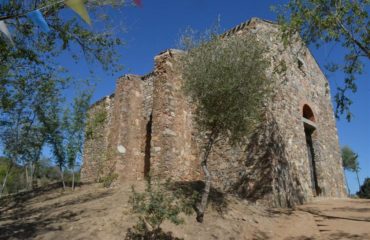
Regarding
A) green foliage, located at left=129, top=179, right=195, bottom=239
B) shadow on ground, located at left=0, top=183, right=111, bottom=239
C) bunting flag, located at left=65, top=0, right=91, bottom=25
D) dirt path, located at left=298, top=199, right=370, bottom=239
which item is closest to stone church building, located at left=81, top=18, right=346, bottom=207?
dirt path, located at left=298, top=199, right=370, bottom=239

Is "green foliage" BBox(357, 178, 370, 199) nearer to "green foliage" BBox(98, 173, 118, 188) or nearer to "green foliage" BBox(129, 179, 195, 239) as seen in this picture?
"green foliage" BBox(98, 173, 118, 188)

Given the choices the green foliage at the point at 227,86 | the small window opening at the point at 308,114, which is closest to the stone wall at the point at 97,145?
the green foliage at the point at 227,86

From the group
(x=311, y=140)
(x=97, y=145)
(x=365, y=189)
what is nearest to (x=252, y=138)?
(x=311, y=140)

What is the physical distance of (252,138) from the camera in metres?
11.6

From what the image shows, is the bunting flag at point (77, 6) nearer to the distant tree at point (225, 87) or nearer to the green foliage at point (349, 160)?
the distant tree at point (225, 87)

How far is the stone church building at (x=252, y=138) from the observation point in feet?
37.6

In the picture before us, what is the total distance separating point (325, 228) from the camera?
354 inches

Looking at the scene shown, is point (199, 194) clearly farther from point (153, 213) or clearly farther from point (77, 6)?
point (77, 6)

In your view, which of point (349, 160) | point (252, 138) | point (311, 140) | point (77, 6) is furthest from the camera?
point (349, 160)

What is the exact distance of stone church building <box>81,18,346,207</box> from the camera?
11.5 m

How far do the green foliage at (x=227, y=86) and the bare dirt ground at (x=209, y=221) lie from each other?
2.18 meters

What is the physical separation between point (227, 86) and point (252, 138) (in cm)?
339

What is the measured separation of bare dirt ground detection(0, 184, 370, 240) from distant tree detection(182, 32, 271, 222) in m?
0.96

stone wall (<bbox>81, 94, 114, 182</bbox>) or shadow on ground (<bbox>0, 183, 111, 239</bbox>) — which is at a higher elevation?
stone wall (<bbox>81, 94, 114, 182</bbox>)
